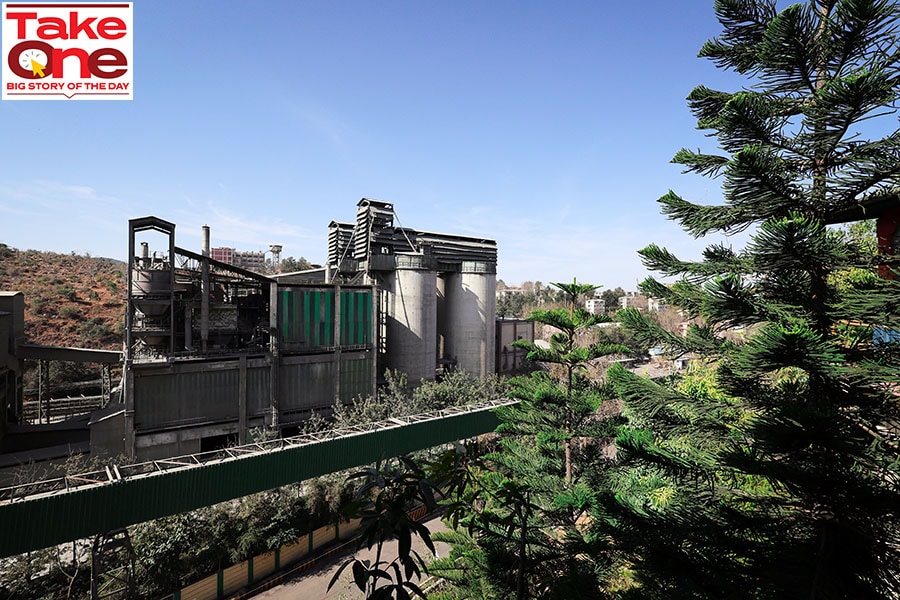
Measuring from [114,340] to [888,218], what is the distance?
4383 centimetres

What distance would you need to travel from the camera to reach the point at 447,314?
30.0 meters


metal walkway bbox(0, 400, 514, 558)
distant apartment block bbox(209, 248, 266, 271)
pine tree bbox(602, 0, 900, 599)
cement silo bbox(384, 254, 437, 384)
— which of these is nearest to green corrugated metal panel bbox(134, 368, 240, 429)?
metal walkway bbox(0, 400, 514, 558)

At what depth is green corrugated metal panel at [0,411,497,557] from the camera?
7574mm

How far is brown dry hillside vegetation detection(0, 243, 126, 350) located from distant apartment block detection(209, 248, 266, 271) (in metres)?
29.7

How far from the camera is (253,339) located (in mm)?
19812

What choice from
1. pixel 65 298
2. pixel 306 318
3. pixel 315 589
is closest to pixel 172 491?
pixel 315 589

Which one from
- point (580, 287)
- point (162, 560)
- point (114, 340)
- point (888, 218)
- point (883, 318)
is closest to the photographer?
point (883, 318)

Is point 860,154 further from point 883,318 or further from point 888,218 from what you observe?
point 883,318

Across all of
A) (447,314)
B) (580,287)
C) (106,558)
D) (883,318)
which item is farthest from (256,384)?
(883,318)

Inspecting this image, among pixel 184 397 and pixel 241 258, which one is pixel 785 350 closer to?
pixel 184 397

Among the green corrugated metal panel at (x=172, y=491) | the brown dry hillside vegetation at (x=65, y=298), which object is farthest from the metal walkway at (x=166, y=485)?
the brown dry hillside vegetation at (x=65, y=298)

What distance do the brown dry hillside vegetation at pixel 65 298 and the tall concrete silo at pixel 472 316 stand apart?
1107 inches

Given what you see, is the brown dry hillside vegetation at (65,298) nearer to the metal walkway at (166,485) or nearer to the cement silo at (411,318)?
the cement silo at (411,318)

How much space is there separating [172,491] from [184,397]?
9.95 meters
